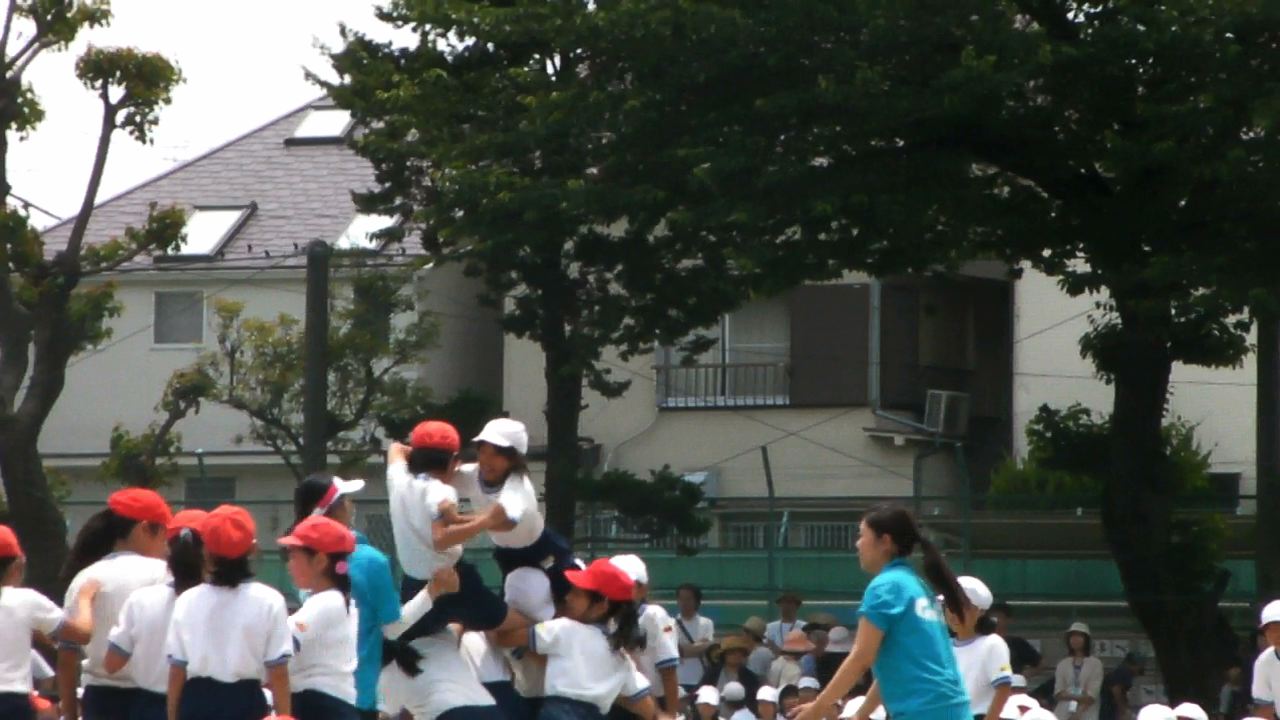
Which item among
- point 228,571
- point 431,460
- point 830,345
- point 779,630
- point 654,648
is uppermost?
point 830,345

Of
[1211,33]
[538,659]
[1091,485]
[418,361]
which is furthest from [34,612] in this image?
[418,361]

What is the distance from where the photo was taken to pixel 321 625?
26.0 feet

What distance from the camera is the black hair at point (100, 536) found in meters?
8.57

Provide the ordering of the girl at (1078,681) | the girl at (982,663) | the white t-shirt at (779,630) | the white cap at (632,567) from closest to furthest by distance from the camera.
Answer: the white cap at (632,567)
the girl at (982,663)
the girl at (1078,681)
the white t-shirt at (779,630)

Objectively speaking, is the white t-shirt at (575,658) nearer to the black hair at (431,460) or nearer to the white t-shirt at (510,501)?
the white t-shirt at (510,501)

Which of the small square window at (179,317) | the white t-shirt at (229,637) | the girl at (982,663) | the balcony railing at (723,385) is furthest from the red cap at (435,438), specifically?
the small square window at (179,317)

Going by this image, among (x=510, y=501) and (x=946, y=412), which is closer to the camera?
(x=510, y=501)

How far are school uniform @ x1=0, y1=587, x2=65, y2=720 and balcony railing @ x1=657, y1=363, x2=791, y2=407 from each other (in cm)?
2540

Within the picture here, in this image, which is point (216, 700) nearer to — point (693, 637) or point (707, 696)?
point (707, 696)

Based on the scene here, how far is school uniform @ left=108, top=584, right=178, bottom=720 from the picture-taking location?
8039 mm

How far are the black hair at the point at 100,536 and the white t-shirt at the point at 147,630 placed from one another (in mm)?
554

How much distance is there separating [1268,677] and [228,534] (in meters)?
6.68

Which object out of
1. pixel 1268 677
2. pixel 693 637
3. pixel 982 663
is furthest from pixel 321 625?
pixel 693 637

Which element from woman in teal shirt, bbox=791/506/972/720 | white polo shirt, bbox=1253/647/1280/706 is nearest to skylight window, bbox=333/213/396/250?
white polo shirt, bbox=1253/647/1280/706
